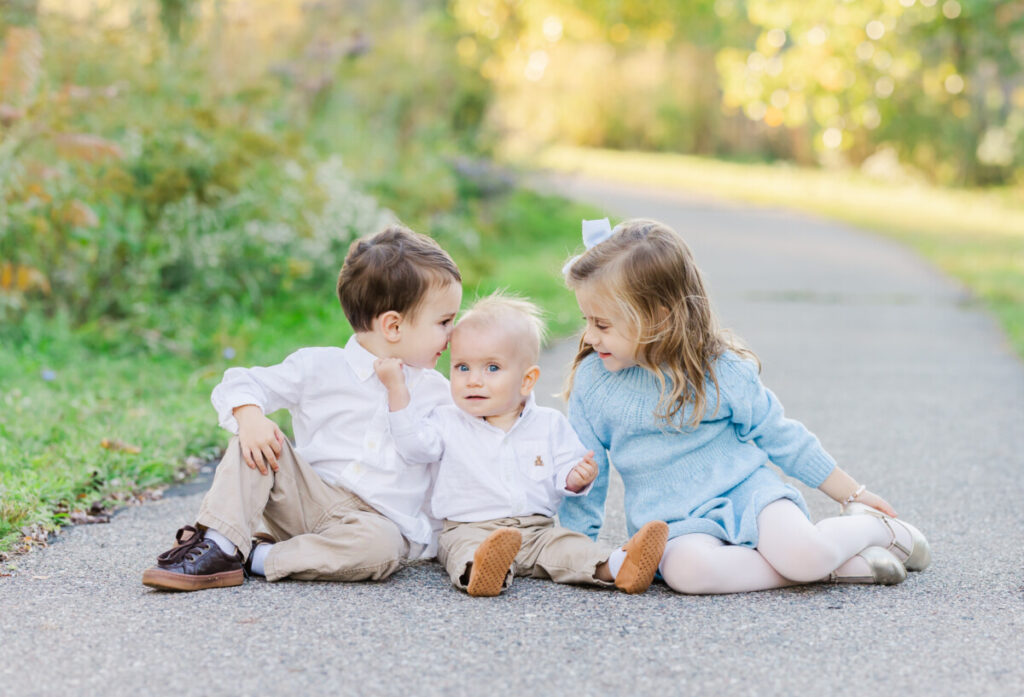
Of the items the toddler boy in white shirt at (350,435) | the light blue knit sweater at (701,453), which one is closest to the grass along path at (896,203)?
the light blue knit sweater at (701,453)

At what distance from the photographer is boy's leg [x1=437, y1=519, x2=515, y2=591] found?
124 inches

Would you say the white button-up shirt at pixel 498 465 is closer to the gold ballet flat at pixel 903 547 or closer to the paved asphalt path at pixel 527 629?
the paved asphalt path at pixel 527 629

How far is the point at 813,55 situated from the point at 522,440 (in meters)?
11.2

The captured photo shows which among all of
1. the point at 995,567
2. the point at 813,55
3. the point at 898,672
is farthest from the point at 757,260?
the point at 898,672

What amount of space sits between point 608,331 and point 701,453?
42 centimetres

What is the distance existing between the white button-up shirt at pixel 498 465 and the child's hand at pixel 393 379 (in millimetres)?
114

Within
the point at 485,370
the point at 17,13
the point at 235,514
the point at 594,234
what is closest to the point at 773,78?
the point at 17,13

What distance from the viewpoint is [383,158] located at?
1006cm

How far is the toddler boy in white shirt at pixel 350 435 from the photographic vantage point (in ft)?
10.5

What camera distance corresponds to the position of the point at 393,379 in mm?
3242

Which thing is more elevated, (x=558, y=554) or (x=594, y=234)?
(x=594, y=234)

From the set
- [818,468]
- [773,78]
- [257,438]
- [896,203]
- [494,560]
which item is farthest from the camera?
[896,203]

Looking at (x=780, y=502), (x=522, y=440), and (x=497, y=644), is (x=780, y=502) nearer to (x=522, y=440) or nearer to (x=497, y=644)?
(x=522, y=440)

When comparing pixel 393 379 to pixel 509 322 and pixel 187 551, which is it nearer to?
pixel 509 322
